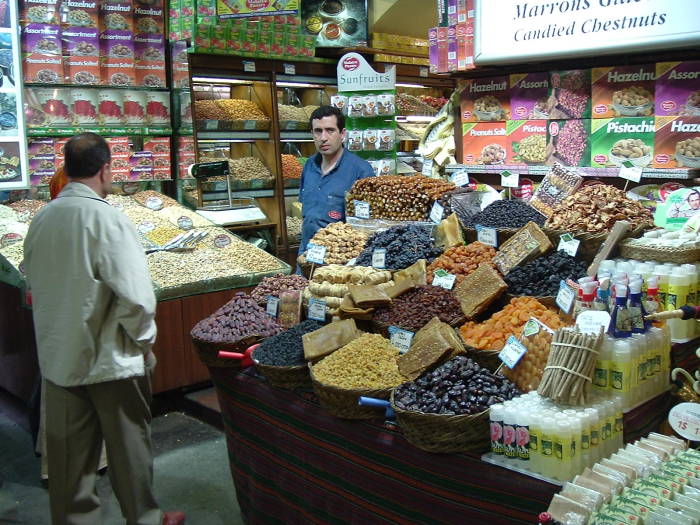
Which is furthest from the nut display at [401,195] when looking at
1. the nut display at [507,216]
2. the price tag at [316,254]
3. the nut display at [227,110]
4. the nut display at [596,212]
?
the nut display at [227,110]

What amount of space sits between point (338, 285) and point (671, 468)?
1.70m

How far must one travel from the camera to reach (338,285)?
317 centimetres

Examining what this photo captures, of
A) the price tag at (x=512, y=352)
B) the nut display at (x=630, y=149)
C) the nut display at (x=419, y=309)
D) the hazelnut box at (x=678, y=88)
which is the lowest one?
the price tag at (x=512, y=352)

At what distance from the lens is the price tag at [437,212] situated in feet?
12.1

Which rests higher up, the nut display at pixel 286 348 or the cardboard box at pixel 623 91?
the cardboard box at pixel 623 91

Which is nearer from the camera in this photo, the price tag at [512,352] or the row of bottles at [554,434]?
the row of bottles at [554,434]

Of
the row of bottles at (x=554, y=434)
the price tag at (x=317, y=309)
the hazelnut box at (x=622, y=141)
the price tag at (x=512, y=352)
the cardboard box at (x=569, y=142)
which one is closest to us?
the row of bottles at (x=554, y=434)

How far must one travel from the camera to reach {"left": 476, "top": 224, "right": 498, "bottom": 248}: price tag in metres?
3.25

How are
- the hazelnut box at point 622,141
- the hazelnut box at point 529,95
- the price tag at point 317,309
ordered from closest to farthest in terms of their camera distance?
the price tag at point 317,309 < the hazelnut box at point 622,141 < the hazelnut box at point 529,95

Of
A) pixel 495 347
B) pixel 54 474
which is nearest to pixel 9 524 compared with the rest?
pixel 54 474

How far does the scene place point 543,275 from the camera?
282 cm

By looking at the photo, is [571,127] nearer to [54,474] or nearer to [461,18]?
[461,18]

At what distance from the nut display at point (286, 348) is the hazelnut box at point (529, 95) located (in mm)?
2305

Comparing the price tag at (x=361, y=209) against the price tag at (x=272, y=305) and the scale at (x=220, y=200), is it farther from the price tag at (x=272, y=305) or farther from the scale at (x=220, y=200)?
the scale at (x=220, y=200)
